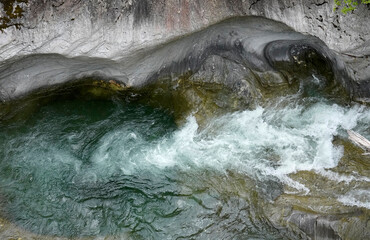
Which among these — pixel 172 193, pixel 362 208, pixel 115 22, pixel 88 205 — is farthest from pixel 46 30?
pixel 362 208

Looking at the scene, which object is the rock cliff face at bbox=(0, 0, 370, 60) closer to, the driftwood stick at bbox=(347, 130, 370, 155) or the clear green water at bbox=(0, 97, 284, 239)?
the clear green water at bbox=(0, 97, 284, 239)

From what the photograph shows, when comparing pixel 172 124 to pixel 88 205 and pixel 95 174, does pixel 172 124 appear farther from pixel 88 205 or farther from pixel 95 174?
pixel 88 205

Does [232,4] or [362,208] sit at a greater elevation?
[232,4]

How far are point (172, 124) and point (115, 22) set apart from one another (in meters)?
3.53

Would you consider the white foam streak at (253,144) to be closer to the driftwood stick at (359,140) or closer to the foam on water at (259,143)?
the foam on water at (259,143)

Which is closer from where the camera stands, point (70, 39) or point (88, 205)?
point (88, 205)

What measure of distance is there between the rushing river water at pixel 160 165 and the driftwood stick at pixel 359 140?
209 mm

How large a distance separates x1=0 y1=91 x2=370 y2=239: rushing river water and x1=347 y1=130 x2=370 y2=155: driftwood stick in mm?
209

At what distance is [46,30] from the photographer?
33.7 feet

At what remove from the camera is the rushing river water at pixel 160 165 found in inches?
350

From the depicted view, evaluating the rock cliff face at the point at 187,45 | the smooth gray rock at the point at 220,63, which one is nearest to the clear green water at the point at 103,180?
the smooth gray rock at the point at 220,63

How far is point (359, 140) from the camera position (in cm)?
940

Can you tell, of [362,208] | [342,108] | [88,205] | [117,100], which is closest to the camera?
[362,208]

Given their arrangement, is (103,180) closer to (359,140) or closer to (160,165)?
(160,165)
